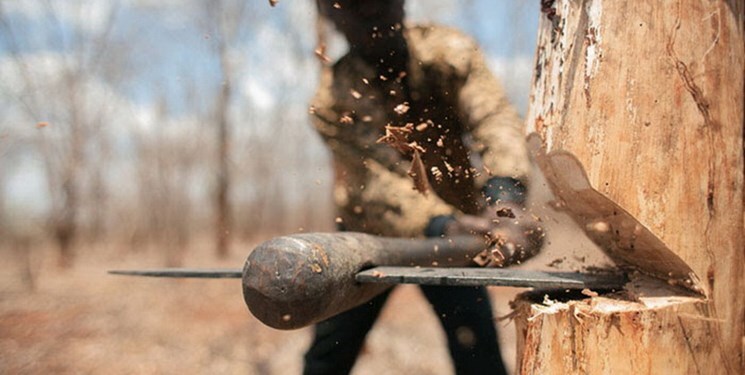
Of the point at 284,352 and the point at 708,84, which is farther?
the point at 284,352

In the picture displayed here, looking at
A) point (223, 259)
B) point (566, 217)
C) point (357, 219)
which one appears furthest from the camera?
point (223, 259)

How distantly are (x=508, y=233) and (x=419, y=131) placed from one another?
620 mm

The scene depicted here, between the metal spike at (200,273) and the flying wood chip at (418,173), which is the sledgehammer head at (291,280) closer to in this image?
the metal spike at (200,273)

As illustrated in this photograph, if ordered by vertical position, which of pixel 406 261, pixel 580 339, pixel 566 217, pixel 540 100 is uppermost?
pixel 540 100

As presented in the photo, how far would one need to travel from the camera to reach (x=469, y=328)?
7.66 ft

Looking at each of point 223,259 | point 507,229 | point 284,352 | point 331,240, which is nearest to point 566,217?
point 507,229

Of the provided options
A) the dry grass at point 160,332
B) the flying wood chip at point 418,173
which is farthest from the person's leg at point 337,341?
the dry grass at point 160,332

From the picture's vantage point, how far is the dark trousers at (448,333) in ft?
7.57

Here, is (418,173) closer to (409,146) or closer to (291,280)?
(409,146)

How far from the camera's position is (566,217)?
1594 millimetres

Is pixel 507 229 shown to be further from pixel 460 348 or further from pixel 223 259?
pixel 223 259

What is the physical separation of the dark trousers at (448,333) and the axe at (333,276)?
0.75 metres

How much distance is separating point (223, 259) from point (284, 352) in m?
9.61

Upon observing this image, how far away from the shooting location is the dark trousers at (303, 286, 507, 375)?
7.57ft
